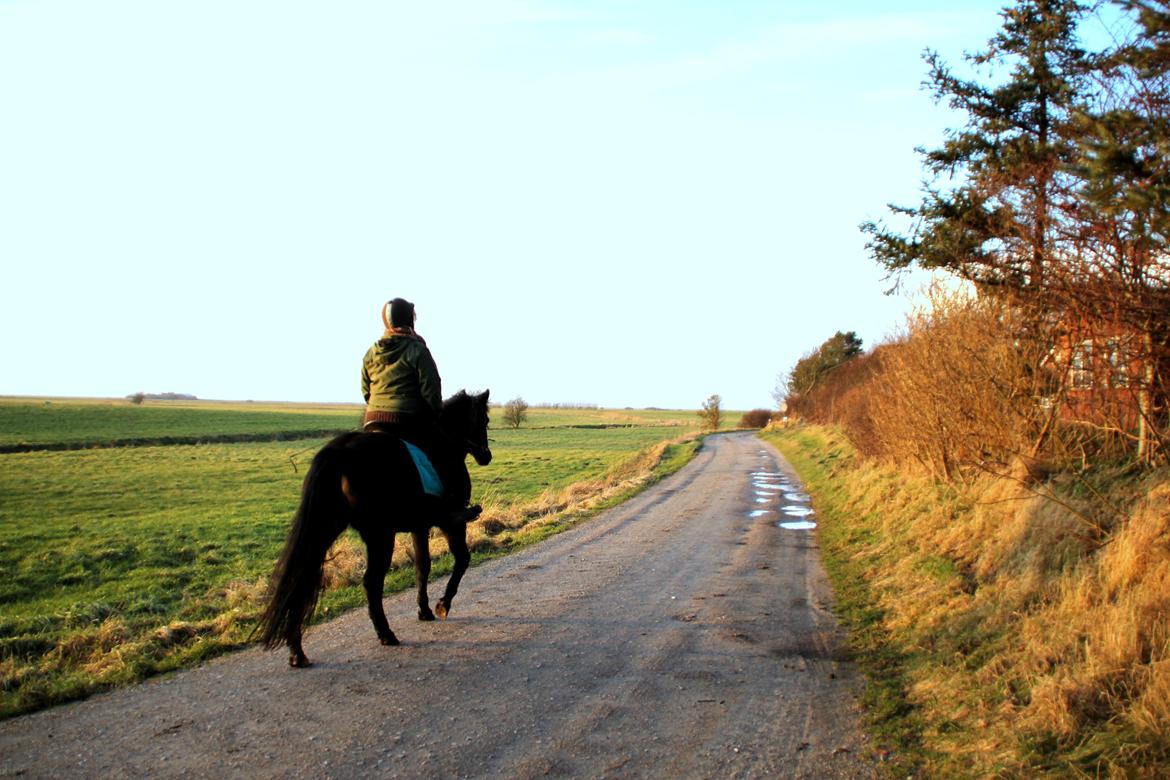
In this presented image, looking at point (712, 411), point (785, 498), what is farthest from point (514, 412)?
point (785, 498)

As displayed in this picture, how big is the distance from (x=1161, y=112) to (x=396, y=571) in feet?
32.8

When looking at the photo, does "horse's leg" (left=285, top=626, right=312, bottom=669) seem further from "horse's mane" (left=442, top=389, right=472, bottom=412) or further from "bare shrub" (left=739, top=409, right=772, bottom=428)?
"bare shrub" (left=739, top=409, right=772, bottom=428)

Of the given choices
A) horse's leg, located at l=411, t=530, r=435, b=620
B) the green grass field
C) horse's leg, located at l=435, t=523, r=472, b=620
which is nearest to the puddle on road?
the green grass field

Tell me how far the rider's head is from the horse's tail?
171 cm

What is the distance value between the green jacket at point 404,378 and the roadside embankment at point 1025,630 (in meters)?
4.71

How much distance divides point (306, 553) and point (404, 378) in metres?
2.02

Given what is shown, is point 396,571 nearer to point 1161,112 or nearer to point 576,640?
point 576,640

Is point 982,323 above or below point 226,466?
above

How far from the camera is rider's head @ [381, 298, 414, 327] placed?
7.98m

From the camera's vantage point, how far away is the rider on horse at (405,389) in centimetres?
773

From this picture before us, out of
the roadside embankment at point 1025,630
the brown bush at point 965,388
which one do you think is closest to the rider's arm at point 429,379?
the roadside embankment at point 1025,630

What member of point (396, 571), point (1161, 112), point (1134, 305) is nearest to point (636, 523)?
point (396, 571)

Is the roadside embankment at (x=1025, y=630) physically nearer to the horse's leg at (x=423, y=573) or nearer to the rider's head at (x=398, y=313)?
the horse's leg at (x=423, y=573)

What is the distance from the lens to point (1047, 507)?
896 cm
